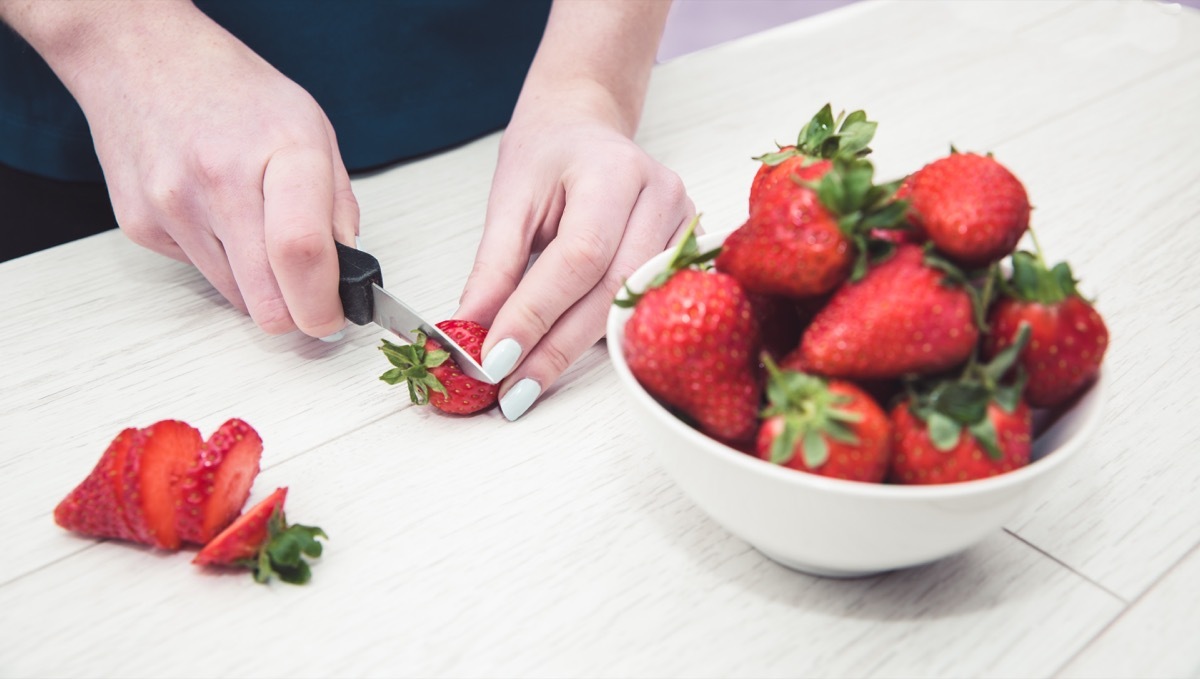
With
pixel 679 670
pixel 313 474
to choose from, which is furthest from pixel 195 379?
pixel 679 670

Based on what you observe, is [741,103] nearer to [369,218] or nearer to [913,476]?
[369,218]

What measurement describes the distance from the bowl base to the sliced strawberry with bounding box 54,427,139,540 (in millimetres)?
377

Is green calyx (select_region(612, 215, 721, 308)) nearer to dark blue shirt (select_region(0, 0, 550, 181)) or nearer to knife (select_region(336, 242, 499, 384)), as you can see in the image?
knife (select_region(336, 242, 499, 384))

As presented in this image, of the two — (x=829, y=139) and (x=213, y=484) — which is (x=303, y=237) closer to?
(x=213, y=484)

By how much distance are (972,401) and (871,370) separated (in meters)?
0.05

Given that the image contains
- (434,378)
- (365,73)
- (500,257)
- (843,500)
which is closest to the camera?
(843,500)

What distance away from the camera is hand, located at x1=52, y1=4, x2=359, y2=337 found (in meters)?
0.75

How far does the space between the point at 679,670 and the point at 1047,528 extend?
0.26 metres

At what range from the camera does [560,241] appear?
75 cm

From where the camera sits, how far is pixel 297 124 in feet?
2.68

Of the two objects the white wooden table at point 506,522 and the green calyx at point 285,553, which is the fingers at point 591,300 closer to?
the white wooden table at point 506,522

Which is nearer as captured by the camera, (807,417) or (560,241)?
(807,417)

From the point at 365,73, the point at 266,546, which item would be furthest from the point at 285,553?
the point at 365,73

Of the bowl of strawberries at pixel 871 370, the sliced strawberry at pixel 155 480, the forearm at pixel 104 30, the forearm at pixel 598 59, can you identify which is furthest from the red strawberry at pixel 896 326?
the forearm at pixel 104 30
